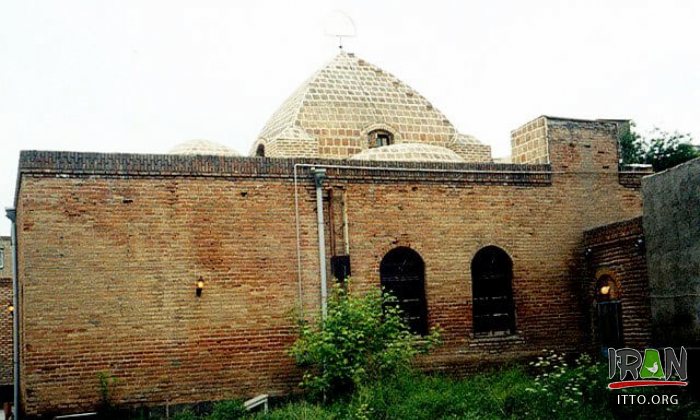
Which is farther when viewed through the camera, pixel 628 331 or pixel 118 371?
pixel 628 331

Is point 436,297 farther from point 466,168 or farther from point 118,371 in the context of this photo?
point 118,371

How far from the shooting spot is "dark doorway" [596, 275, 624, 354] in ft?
51.6

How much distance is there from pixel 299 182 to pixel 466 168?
3473 millimetres

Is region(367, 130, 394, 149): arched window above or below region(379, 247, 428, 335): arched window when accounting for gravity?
above

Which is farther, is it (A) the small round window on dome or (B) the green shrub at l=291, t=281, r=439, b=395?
(A) the small round window on dome

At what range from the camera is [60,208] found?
13.2 m

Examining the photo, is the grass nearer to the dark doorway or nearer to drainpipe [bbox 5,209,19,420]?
the dark doorway

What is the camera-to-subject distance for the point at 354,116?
65.0ft

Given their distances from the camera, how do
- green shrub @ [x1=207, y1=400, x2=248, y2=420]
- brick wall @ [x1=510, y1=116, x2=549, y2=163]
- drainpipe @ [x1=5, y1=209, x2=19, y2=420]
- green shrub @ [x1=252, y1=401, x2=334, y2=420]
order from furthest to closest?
brick wall @ [x1=510, y1=116, x2=549, y2=163]
drainpipe @ [x1=5, y1=209, x2=19, y2=420]
green shrub @ [x1=207, y1=400, x2=248, y2=420]
green shrub @ [x1=252, y1=401, x2=334, y2=420]

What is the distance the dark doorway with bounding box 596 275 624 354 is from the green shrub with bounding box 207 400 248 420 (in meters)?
7.37

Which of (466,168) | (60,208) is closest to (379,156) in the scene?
(466,168)

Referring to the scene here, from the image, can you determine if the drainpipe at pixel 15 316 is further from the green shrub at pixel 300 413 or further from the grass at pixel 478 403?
the green shrub at pixel 300 413

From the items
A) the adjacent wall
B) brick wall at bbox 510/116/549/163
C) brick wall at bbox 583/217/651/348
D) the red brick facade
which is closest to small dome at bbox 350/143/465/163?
the red brick facade

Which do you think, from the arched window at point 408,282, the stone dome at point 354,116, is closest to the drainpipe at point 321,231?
the arched window at point 408,282
